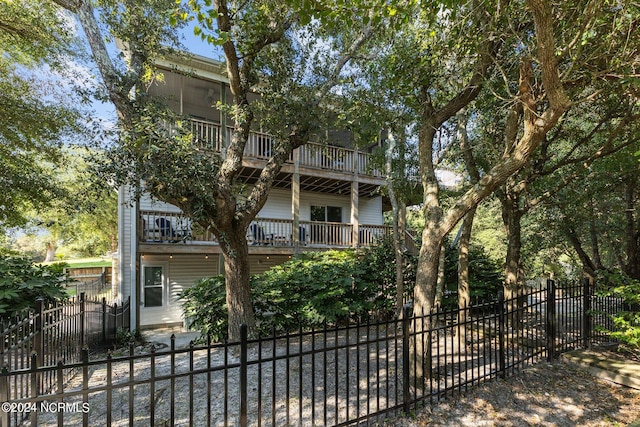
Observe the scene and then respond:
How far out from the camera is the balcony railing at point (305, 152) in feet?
35.9

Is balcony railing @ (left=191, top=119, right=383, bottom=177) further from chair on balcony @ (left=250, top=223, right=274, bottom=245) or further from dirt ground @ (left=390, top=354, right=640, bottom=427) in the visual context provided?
dirt ground @ (left=390, top=354, right=640, bottom=427)

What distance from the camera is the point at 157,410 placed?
4336mm

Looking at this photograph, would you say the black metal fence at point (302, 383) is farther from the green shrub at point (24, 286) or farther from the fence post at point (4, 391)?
the green shrub at point (24, 286)

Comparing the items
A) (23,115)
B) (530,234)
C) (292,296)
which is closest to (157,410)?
(292,296)

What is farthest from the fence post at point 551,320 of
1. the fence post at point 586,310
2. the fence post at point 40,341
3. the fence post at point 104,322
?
the fence post at point 104,322

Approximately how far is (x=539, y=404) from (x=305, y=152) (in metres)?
10.5

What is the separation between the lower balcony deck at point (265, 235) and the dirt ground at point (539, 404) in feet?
22.2

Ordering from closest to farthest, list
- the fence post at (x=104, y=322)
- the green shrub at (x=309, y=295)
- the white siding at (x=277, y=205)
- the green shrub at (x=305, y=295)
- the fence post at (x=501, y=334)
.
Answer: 1. the fence post at (x=501, y=334)
2. the green shrub at (x=305, y=295)
3. the fence post at (x=104, y=322)
4. the green shrub at (x=309, y=295)
5. the white siding at (x=277, y=205)

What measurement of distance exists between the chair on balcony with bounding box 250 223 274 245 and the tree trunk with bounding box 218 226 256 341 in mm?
4824

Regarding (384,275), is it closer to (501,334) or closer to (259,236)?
(501,334)

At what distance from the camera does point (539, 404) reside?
4488mm

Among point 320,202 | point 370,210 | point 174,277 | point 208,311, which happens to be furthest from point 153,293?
point 370,210

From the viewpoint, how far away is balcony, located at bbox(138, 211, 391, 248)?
395 inches

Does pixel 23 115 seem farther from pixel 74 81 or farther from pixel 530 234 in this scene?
pixel 530 234
